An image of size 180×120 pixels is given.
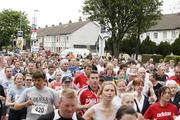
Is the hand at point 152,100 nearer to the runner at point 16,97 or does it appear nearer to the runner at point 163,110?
the runner at point 163,110

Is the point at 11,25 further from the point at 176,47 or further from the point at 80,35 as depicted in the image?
the point at 176,47

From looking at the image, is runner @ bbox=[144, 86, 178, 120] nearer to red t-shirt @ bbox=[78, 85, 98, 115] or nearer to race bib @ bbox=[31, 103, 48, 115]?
red t-shirt @ bbox=[78, 85, 98, 115]

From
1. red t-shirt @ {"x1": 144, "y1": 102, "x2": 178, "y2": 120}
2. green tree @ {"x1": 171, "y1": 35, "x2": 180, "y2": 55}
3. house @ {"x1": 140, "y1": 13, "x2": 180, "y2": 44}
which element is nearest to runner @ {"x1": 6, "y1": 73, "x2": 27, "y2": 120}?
red t-shirt @ {"x1": 144, "y1": 102, "x2": 178, "y2": 120}

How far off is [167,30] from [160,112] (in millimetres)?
76600

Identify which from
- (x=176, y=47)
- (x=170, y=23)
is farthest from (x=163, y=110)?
(x=170, y=23)

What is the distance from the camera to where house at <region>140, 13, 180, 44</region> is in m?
80.3

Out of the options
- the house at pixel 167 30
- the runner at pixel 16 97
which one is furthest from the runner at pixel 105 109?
the house at pixel 167 30

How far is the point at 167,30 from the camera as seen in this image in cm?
8275

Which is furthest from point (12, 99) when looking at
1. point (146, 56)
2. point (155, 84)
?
point (146, 56)

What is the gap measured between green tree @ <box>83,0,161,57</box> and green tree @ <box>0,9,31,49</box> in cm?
3743

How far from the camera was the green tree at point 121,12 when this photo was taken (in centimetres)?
5162

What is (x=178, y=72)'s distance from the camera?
11305 millimetres

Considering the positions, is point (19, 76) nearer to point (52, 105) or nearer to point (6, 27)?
point (52, 105)

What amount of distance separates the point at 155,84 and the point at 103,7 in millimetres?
→ 42208
